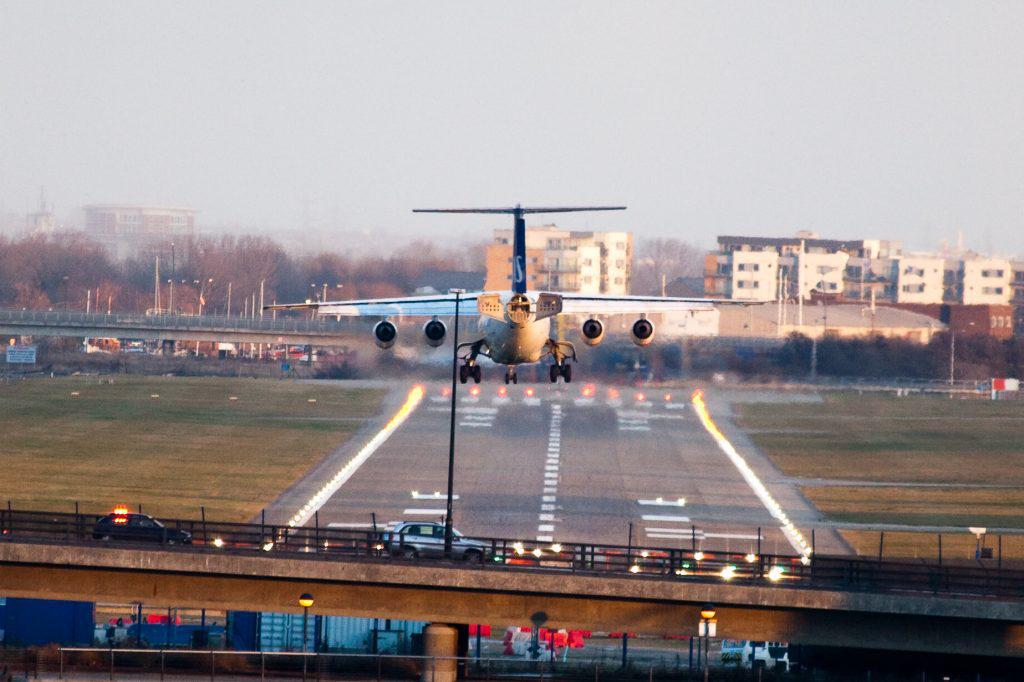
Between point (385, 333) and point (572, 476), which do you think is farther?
point (572, 476)

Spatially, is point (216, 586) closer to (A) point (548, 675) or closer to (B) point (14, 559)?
(B) point (14, 559)

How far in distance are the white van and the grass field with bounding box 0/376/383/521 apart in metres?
32.7

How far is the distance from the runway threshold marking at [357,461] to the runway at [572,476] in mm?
564

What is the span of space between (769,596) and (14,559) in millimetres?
22951

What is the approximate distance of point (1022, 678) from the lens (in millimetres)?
52875

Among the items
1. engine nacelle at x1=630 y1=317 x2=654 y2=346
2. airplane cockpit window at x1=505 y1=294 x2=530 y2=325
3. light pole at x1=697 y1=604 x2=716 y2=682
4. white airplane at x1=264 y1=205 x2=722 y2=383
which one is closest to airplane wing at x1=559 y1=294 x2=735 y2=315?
white airplane at x1=264 y1=205 x2=722 y2=383

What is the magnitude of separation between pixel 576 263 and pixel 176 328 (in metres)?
58.7

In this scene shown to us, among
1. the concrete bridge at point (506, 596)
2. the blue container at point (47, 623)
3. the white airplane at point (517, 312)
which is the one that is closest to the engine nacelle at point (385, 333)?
the white airplane at point (517, 312)

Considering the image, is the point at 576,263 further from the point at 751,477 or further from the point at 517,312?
the point at 517,312

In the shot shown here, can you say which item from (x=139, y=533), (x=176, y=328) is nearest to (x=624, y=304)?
(x=139, y=533)

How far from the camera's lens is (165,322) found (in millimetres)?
143500

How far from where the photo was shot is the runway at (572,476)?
8344 centimetres

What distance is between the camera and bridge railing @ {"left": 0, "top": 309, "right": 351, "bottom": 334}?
133m

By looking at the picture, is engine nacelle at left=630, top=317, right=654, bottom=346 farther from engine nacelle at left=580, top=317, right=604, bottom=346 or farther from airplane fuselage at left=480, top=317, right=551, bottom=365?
airplane fuselage at left=480, top=317, right=551, bottom=365
